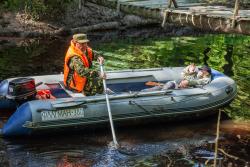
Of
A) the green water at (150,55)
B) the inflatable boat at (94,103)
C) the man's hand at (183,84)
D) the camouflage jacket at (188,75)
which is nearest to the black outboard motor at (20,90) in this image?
the inflatable boat at (94,103)

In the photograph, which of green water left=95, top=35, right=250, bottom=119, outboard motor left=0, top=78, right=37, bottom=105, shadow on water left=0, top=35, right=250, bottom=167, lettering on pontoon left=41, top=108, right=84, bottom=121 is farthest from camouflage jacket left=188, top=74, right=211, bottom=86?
outboard motor left=0, top=78, right=37, bottom=105

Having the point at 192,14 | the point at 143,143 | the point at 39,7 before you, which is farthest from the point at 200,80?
the point at 39,7

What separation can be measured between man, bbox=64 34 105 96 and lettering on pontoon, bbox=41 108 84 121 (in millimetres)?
683

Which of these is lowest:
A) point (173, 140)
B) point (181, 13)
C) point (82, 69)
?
point (173, 140)

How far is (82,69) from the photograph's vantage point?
8.91 meters

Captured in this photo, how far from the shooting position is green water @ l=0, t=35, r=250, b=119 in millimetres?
13766

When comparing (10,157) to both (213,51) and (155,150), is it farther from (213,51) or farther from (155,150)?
(213,51)

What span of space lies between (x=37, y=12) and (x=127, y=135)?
509 inches

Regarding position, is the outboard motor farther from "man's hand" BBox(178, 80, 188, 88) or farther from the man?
"man's hand" BBox(178, 80, 188, 88)

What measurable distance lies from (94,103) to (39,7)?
505 inches

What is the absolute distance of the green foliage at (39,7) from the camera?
2067cm

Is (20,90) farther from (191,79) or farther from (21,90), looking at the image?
(191,79)

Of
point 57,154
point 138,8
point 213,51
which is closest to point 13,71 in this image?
point 138,8

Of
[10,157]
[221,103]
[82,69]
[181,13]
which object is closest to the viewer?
[10,157]
